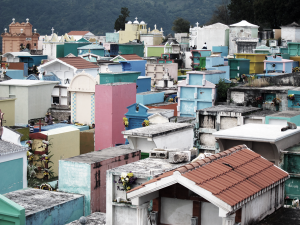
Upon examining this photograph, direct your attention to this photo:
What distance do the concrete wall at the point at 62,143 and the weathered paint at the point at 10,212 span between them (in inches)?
430

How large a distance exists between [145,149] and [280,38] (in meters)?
52.1

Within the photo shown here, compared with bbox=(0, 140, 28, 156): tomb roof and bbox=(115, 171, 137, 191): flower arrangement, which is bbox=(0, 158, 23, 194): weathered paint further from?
bbox=(115, 171, 137, 191): flower arrangement

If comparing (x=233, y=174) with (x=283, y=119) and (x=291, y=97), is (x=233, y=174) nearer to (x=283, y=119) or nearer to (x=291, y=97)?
(x=283, y=119)

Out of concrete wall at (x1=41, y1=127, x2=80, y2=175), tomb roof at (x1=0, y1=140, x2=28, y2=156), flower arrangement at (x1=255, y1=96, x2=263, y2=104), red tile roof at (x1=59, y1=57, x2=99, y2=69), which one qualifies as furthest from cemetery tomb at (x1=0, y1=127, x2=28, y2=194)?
red tile roof at (x1=59, y1=57, x2=99, y2=69)

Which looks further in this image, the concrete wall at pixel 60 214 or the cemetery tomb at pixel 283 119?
the cemetery tomb at pixel 283 119

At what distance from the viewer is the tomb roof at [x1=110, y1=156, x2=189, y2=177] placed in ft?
51.4

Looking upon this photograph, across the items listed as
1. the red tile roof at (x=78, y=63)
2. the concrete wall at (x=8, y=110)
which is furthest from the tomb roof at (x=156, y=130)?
the red tile roof at (x=78, y=63)

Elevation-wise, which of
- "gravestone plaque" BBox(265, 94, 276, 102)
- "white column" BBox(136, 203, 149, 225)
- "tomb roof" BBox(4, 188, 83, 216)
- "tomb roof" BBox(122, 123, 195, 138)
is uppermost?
"gravestone plaque" BBox(265, 94, 276, 102)

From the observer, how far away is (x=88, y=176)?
20.2 m

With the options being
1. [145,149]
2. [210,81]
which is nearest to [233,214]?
[145,149]

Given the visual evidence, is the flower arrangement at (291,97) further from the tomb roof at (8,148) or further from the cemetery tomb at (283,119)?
the tomb roof at (8,148)

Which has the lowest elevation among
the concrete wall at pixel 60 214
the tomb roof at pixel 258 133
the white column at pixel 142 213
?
the concrete wall at pixel 60 214

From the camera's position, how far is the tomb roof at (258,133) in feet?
57.3

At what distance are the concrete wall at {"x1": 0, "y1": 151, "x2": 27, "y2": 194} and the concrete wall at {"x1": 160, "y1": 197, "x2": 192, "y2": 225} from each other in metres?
12.3
